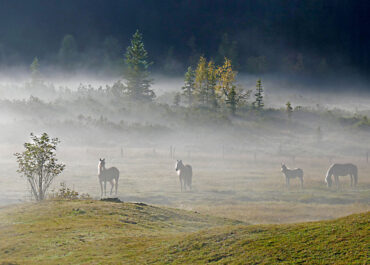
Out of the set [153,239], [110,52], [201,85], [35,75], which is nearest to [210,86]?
[201,85]

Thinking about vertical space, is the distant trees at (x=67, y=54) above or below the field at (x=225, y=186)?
above

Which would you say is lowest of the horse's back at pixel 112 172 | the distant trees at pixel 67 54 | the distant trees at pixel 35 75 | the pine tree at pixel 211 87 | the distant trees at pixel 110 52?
the horse's back at pixel 112 172

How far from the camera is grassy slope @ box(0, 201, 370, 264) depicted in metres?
8.27

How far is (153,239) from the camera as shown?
12102mm

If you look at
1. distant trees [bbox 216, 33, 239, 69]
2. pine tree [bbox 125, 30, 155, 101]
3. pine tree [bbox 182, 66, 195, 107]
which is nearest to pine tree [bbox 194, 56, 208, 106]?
pine tree [bbox 182, 66, 195, 107]

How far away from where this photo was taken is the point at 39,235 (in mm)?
12984

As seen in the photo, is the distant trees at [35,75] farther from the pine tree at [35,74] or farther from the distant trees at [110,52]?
the distant trees at [110,52]

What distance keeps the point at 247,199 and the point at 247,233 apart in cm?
2051

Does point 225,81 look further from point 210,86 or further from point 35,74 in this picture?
point 35,74

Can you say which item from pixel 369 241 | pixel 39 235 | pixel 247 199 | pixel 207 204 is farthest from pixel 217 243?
pixel 247 199

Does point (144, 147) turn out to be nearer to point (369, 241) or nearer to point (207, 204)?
point (207, 204)

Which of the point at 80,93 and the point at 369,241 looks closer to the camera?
the point at 369,241

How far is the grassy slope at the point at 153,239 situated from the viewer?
27.1 ft

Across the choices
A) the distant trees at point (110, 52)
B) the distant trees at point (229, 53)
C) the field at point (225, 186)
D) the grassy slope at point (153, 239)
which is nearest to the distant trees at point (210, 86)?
the field at point (225, 186)
